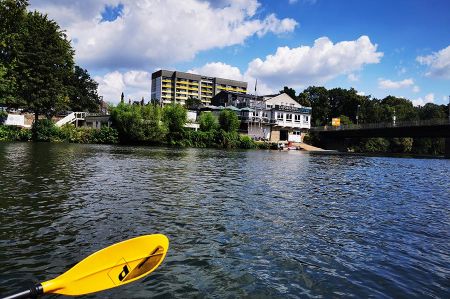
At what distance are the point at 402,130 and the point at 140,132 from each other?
53.2 meters

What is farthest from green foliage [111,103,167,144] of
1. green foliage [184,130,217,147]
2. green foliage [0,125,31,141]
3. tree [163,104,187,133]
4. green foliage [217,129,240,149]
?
green foliage [0,125,31,141]

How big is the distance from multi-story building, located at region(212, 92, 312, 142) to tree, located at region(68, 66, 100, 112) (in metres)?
38.1

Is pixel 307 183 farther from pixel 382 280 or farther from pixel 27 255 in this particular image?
pixel 27 255

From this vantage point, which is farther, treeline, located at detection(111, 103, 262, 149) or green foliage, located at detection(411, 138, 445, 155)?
green foliage, located at detection(411, 138, 445, 155)

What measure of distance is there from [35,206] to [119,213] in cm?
290

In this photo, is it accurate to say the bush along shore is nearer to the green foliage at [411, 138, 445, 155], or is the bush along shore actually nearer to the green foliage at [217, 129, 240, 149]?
the green foliage at [217, 129, 240, 149]

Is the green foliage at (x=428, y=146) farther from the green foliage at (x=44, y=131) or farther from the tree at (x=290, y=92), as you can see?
the green foliage at (x=44, y=131)

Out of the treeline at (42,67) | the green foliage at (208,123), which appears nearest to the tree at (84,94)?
the treeline at (42,67)

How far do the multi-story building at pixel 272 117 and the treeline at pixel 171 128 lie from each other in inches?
461

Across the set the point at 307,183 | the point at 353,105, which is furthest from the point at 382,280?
the point at 353,105

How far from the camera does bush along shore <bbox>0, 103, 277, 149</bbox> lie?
2482 inches

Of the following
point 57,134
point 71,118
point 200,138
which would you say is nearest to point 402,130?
point 200,138

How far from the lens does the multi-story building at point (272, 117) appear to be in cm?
9662

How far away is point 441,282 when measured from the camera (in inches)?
281
